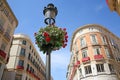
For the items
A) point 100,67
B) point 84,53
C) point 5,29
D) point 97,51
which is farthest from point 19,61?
point 100,67

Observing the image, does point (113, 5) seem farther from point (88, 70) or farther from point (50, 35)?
point (88, 70)

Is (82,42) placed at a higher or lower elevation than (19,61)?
higher

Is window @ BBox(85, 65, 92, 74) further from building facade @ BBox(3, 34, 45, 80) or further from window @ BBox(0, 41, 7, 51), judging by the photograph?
window @ BBox(0, 41, 7, 51)

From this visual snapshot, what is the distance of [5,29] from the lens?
2480cm

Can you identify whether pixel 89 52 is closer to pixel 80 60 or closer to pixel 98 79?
pixel 80 60

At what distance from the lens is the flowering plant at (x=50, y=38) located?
5.93 meters

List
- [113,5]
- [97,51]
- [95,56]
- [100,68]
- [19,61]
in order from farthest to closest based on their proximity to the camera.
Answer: [19,61] < [97,51] < [95,56] < [100,68] < [113,5]

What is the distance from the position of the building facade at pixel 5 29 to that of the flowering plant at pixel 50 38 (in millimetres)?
18329

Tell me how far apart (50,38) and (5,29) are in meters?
21.5

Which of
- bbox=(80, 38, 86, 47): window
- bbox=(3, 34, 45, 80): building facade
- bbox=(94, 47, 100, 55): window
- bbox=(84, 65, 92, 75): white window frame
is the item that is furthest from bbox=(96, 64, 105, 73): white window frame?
bbox=(3, 34, 45, 80): building facade

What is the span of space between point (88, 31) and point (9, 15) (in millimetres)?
19350

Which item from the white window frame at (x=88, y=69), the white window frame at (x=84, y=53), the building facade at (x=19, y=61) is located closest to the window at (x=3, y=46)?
the building facade at (x=19, y=61)

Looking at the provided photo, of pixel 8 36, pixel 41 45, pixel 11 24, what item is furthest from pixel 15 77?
pixel 41 45

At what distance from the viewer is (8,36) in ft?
84.5
